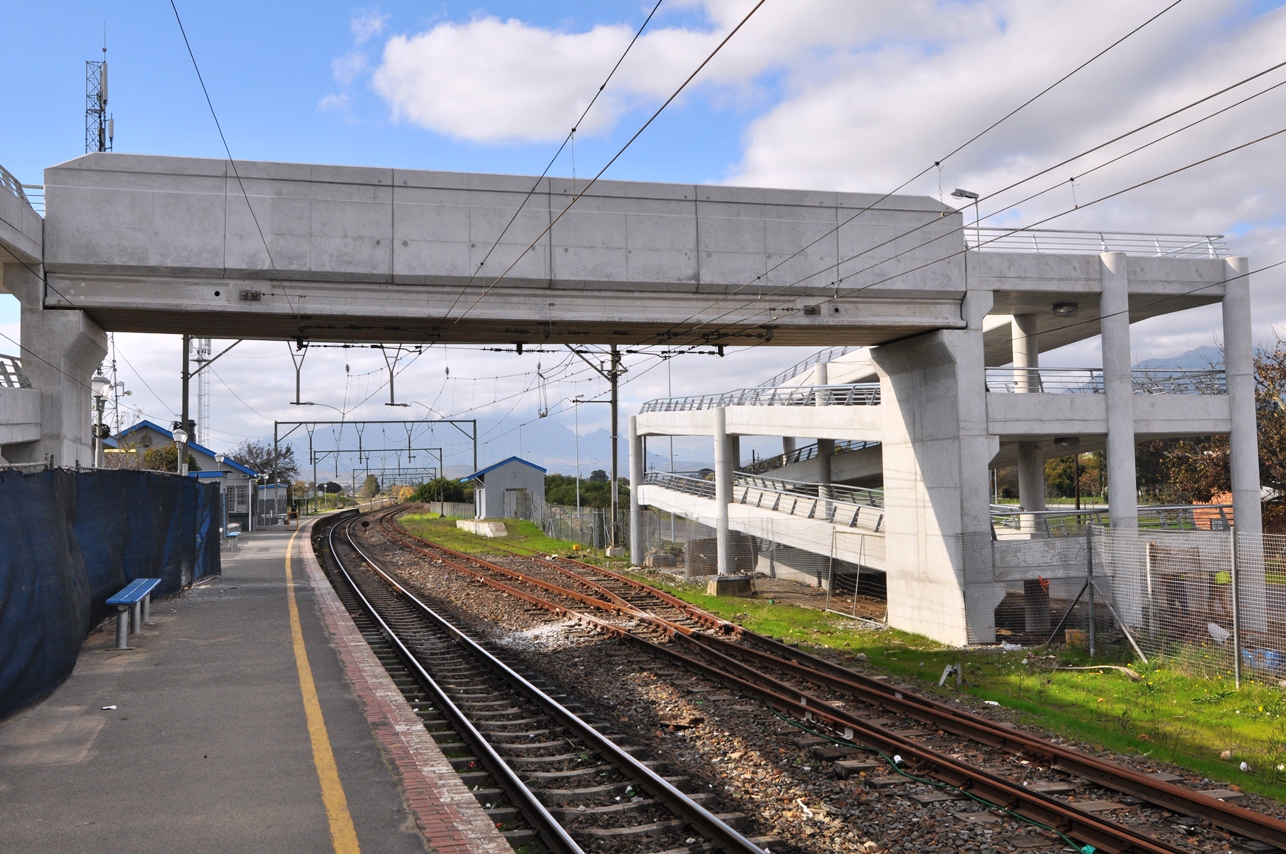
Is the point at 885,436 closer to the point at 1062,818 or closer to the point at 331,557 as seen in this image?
the point at 1062,818

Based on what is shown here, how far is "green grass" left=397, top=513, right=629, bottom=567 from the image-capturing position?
3894 centimetres

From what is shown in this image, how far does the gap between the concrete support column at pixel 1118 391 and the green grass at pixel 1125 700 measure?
13.7 feet

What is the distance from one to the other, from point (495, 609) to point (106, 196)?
39.5 ft

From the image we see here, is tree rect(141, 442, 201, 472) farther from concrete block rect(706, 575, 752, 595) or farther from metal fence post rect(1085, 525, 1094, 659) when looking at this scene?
metal fence post rect(1085, 525, 1094, 659)

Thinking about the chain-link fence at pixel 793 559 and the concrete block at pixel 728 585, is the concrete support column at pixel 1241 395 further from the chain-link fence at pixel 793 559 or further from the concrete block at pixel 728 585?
the concrete block at pixel 728 585

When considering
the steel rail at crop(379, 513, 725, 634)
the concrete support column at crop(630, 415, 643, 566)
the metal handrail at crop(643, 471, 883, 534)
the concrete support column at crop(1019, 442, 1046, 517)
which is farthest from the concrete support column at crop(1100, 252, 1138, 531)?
the concrete support column at crop(630, 415, 643, 566)

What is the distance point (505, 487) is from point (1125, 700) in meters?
61.6

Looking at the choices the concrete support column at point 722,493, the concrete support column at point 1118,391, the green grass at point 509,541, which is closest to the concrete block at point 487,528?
the green grass at point 509,541

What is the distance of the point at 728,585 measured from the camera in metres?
26.5

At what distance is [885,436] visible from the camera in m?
21.8

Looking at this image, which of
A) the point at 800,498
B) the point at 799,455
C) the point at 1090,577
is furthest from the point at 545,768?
the point at 799,455

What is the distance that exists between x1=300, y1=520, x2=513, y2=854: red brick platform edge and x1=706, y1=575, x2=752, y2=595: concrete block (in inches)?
542

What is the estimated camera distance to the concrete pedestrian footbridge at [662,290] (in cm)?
1614

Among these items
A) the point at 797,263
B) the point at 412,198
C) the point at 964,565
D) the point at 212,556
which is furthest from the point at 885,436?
the point at 212,556
